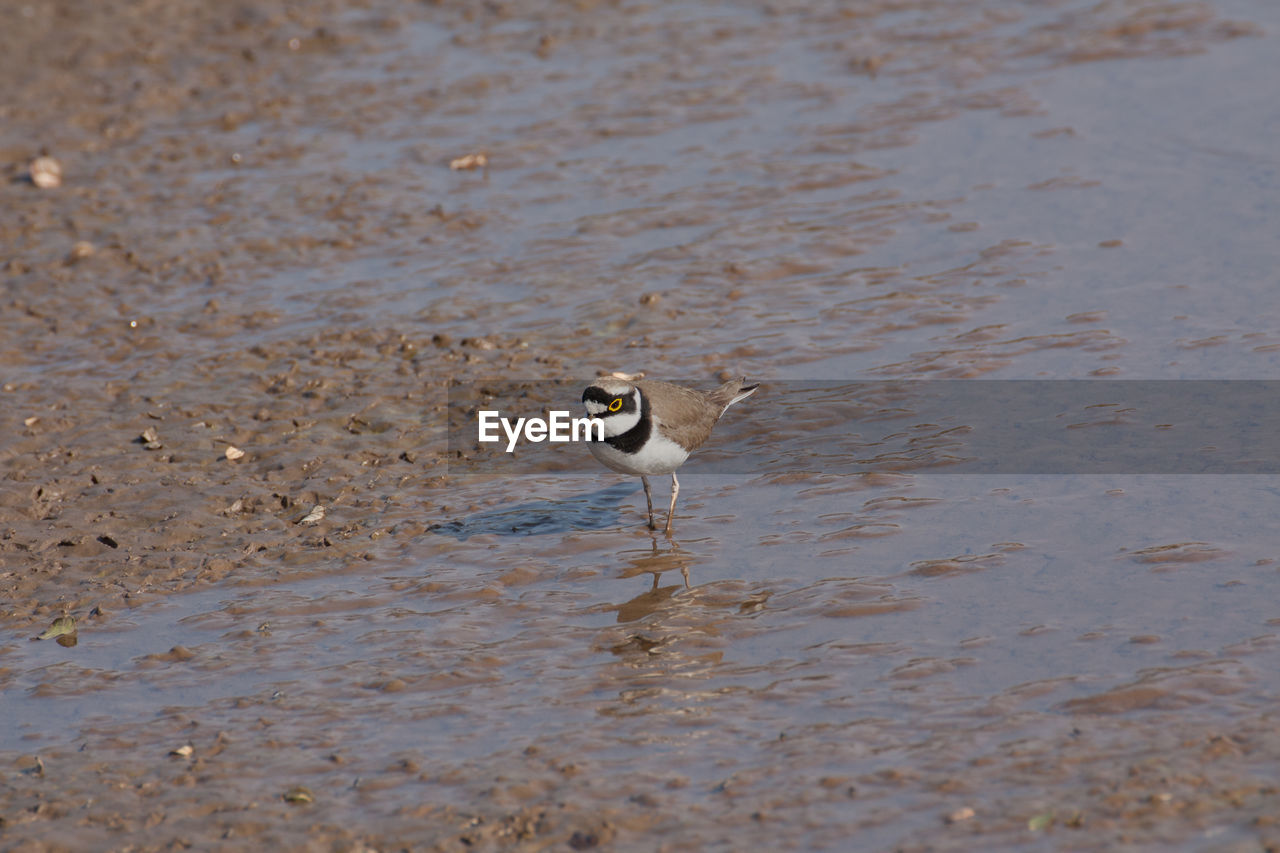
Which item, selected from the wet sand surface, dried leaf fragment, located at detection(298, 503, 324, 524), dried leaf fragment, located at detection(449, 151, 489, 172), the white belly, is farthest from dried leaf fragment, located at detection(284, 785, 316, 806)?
dried leaf fragment, located at detection(449, 151, 489, 172)

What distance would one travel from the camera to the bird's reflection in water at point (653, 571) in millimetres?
7953

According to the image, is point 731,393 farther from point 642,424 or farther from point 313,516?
point 313,516

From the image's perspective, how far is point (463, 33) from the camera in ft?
61.5

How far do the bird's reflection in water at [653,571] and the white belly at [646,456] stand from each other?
0.53 metres

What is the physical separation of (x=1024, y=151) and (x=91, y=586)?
9970mm

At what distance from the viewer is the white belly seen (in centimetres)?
837

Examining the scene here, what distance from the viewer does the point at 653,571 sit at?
8391 mm

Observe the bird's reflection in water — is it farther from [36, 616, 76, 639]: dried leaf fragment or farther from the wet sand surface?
[36, 616, 76, 639]: dried leaf fragment

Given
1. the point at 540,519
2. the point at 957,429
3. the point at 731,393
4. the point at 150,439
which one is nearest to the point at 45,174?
the point at 150,439

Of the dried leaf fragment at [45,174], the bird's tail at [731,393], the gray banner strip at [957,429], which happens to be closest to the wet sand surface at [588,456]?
the gray banner strip at [957,429]

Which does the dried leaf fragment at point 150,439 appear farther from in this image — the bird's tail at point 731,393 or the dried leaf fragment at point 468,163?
the dried leaf fragment at point 468,163

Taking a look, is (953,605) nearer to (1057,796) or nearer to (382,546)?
(1057,796)

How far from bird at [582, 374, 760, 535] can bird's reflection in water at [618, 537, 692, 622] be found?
0.31 m

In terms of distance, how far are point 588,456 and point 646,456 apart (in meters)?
1.76
